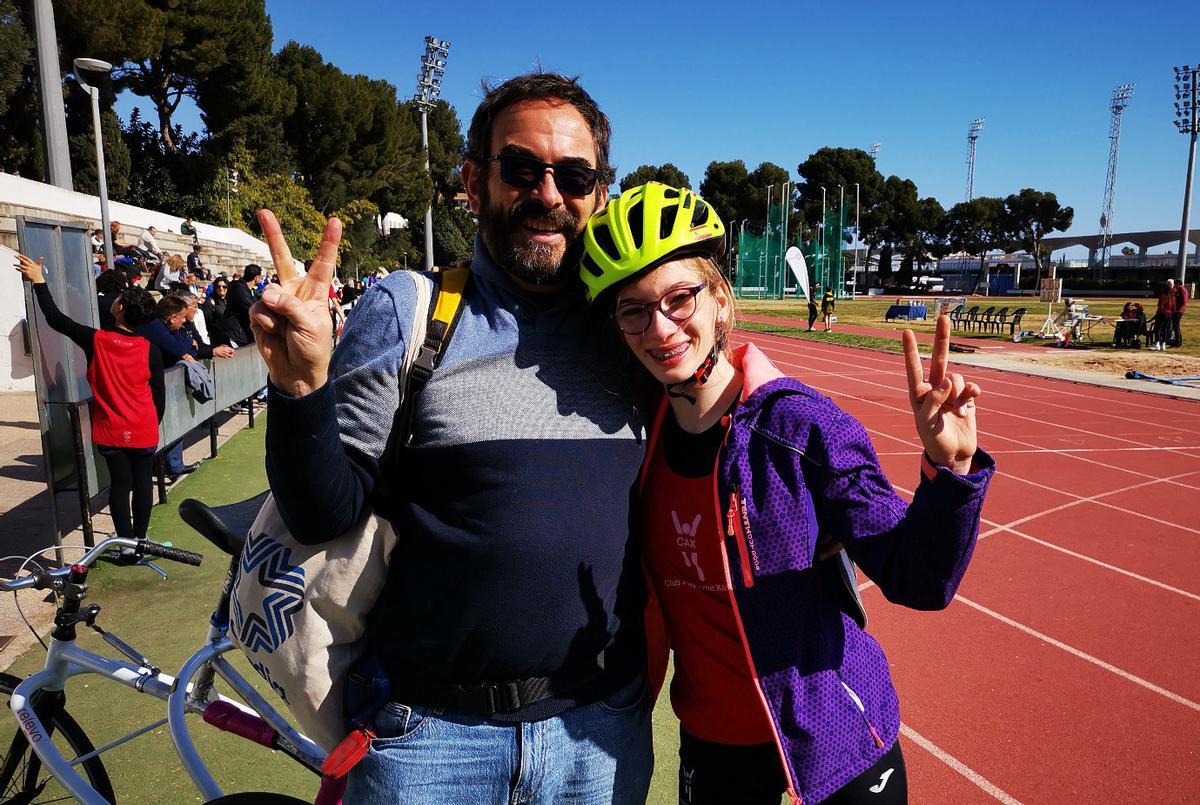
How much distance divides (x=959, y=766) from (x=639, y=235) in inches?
125

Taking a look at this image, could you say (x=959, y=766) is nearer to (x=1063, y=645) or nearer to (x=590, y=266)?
(x=1063, y=645)

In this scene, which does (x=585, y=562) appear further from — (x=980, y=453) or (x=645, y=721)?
(x=980, y=453)

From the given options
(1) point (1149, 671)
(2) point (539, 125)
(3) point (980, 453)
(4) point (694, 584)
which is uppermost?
(2) point (539, 125)

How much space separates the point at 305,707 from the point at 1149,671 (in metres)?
4.89

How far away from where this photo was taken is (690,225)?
5.94 feet

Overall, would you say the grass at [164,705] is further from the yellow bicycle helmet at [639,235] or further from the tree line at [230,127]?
the tree line at [230,127]

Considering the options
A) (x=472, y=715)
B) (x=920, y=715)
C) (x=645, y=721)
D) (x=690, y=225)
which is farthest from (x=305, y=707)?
(x=920, y=715)

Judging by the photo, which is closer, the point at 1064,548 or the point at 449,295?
the point at 449,295

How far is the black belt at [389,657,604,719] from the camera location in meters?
1.51

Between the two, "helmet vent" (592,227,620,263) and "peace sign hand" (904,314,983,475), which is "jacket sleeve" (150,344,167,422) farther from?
"peace sign hand" (904,314,983,475)

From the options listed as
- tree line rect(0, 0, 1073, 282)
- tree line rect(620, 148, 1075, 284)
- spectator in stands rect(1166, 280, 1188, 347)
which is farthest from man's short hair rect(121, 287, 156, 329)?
tree line rect(620, 148, 1075, 284)

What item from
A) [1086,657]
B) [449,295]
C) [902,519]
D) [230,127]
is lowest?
[1086,657]

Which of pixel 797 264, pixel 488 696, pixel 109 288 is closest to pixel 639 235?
pixel 488 696

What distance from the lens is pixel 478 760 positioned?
1.54 m
